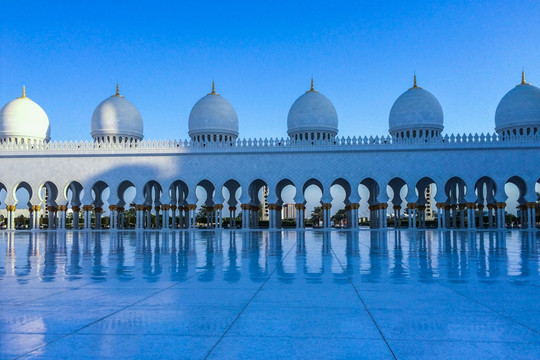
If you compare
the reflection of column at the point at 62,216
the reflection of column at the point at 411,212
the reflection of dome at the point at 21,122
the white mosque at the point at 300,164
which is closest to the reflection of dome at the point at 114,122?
the white mosque at the point at 300,164

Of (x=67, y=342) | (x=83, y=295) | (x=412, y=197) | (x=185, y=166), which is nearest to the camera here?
(x=67, y=342)

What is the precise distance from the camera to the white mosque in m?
26.1

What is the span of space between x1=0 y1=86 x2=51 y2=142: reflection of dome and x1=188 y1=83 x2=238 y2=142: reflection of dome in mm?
10398

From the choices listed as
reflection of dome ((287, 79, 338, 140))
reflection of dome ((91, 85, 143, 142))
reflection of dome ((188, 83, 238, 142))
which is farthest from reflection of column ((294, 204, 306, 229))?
reflection of dome ((91, 85, 143, 142))

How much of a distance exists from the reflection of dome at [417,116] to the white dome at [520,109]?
3614 mm

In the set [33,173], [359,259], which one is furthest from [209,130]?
[359,259]

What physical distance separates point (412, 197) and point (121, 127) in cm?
1810

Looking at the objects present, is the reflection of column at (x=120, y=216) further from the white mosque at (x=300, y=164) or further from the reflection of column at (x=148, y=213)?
the reflection of column at (x=148, y=213)

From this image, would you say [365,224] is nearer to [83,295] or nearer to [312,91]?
[312,91]

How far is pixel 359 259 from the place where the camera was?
26.1 ft

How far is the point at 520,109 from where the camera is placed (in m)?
28.2

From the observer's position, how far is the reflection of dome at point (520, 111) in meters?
28.0

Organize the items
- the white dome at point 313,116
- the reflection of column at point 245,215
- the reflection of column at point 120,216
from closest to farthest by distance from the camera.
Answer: the reflection of column at point 245,215 → the reflection of column at point 120,216 → the white dome at point 313,116

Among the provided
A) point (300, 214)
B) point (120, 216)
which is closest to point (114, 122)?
point (120, 216)
